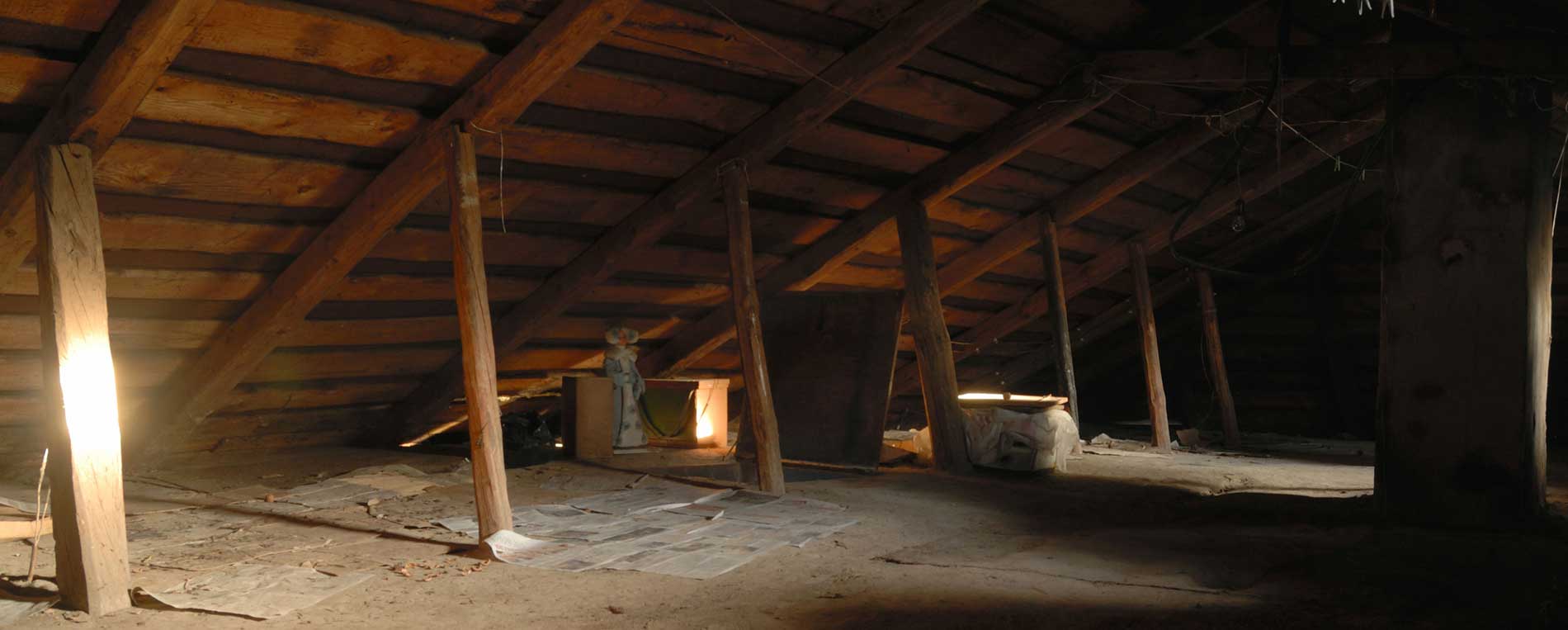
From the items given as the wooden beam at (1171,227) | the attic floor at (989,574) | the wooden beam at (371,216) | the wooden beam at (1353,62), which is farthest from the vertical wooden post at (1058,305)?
the wooden beam at (371,216)

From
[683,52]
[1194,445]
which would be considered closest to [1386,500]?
[683,52]

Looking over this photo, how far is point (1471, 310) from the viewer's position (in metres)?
4.70

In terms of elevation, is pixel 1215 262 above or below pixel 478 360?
above

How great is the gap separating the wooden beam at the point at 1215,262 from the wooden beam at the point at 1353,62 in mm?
3582

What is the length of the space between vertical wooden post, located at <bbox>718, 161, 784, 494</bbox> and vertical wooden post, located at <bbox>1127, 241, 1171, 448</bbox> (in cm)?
452

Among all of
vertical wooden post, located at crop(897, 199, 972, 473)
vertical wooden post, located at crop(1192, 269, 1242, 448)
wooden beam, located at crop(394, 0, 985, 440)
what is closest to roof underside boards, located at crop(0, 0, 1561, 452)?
wooden beam, located at crop(394, 0, 985, 440)

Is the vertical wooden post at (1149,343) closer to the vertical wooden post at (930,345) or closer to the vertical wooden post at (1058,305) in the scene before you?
the vertical wooden post at (1058,305)

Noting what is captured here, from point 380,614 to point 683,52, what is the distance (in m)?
2.65

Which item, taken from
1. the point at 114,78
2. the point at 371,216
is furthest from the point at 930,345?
the point at 114,78

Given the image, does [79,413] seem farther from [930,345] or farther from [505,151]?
[930,345]

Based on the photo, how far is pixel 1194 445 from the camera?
376 inches

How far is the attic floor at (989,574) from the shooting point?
10.5ft

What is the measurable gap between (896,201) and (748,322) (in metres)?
1.71

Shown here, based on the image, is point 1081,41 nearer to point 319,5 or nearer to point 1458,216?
point 1458,216
